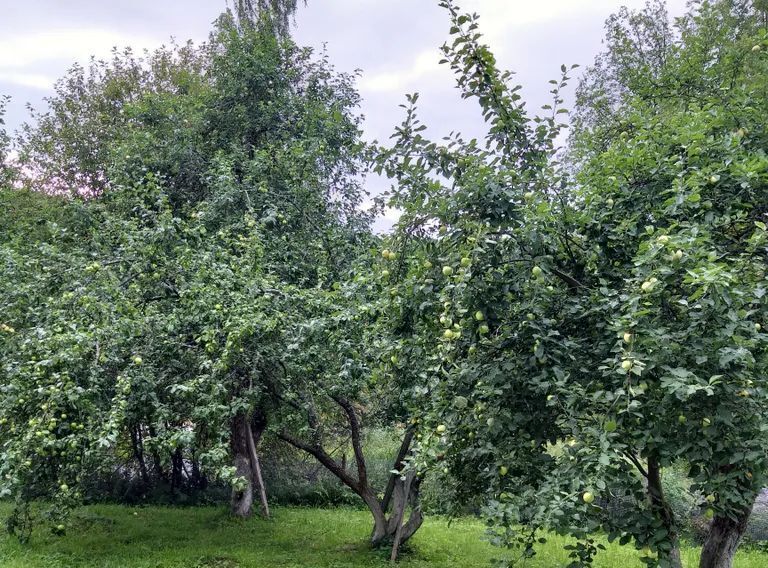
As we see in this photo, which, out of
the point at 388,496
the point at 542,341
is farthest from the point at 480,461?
the point at 388,496

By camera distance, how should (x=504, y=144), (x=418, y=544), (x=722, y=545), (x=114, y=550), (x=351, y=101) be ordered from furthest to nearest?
(x=351, y=101), (x=418, y=544), (x=114, y=550), (x=722, y=545), (x=504, y=144)

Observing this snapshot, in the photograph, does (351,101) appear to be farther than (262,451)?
No

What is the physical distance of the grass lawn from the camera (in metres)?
6.15

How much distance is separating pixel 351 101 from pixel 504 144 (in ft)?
17.7

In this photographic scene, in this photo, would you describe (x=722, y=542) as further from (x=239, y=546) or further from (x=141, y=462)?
(x=141, y=462)

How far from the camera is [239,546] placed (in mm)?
7012

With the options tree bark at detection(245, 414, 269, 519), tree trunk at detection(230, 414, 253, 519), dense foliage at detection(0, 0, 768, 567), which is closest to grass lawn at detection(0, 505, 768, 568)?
tree trunk at detection(230, 414, 253, 519)

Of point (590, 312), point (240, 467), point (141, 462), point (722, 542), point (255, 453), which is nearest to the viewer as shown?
point (590, 312)

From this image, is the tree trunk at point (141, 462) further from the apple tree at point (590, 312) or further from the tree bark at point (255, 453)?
the apple tree at point (590, 312)

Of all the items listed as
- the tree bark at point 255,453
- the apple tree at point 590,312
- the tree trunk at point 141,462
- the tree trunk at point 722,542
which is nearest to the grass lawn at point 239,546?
the tree bark at point 255,453

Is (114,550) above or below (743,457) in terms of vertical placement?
below

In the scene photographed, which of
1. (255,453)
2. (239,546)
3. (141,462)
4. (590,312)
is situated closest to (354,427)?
(239,546)

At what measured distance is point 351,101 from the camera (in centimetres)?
830

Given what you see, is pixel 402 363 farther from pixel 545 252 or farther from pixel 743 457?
pixel 743 457
